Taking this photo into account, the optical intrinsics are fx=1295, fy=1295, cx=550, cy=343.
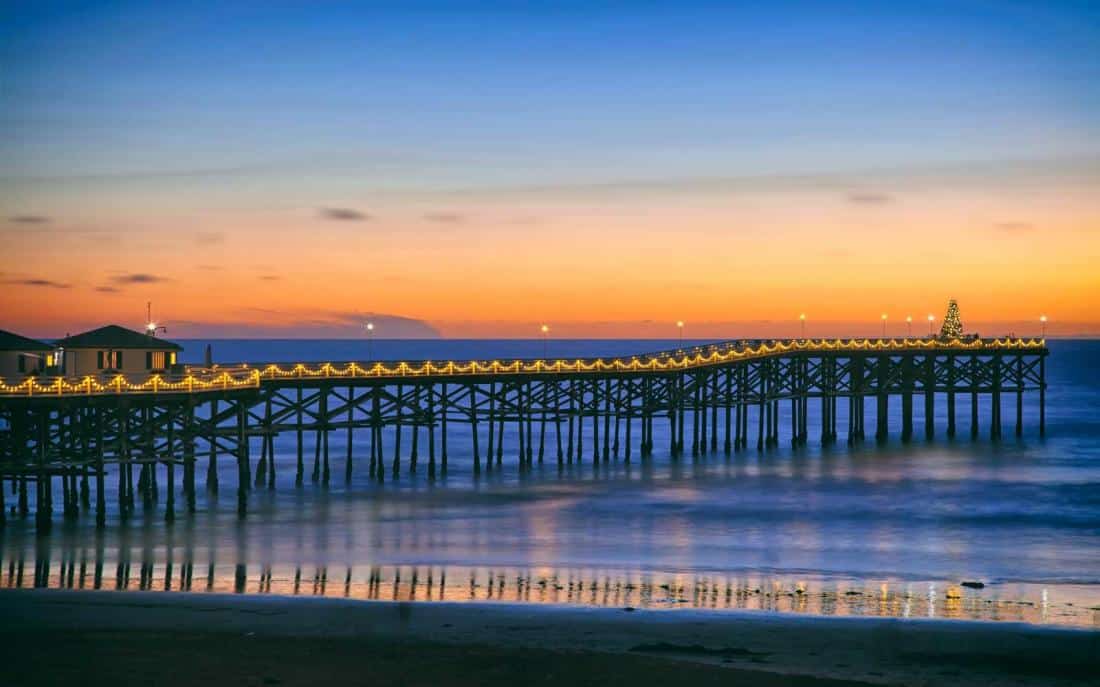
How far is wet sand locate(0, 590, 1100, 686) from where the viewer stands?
2366 centimetres

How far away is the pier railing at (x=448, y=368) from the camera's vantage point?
43188mm

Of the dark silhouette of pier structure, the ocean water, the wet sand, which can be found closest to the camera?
the wet sand

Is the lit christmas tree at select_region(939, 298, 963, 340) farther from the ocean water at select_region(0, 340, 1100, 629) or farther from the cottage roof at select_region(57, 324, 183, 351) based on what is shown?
the cottage roof at select_region(57, 324, 183, 351)

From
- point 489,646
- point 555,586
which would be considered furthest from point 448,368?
point 489,646

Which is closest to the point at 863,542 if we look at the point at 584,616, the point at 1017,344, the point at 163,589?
the point at 584,616

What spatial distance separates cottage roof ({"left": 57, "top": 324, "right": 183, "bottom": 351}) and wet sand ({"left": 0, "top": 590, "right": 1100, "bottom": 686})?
21.4 metres

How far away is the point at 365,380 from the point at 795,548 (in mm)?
23795

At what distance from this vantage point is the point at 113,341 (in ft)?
168

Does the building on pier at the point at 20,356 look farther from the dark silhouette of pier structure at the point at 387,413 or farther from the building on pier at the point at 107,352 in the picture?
the dark silhouette of pier structure at the point at 387,413

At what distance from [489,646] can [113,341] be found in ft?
100

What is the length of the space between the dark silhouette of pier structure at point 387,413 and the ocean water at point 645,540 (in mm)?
1877

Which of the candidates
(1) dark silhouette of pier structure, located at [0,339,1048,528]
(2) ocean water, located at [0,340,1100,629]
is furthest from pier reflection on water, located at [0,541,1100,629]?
(1) dark silhouette of pier structure, located at [0,339,1048,528]

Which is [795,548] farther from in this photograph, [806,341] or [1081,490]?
[806,341]

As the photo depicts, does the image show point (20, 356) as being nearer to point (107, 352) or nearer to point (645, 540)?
point (107, 352)
